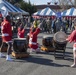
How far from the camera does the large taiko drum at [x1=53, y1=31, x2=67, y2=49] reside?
1042 cm

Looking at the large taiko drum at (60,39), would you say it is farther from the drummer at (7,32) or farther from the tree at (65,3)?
the tree at (65,3)

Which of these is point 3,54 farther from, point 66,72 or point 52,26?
point 52,26

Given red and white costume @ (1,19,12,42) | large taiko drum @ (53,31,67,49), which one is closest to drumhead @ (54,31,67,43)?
large taiko drum @ (53,31,67,49)

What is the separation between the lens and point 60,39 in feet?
35.1

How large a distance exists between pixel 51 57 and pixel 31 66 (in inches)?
82.8

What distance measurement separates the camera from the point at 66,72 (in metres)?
8.78

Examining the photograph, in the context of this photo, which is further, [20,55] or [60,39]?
[20,55]

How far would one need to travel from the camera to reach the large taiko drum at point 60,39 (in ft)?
34.2

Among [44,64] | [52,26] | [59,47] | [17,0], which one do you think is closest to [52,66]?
[44,64]

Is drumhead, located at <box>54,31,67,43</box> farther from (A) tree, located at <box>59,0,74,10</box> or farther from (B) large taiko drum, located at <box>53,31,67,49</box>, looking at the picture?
(A) tree, located at <box>59,0,74,10</box>

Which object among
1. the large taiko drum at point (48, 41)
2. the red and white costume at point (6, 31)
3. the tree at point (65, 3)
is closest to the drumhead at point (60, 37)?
the red and white costume at point (6, 31)

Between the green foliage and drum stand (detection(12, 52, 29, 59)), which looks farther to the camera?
the green foliage

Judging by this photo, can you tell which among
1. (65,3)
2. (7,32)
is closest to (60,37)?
(7,32)

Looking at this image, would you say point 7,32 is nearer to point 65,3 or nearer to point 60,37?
point 60,37
